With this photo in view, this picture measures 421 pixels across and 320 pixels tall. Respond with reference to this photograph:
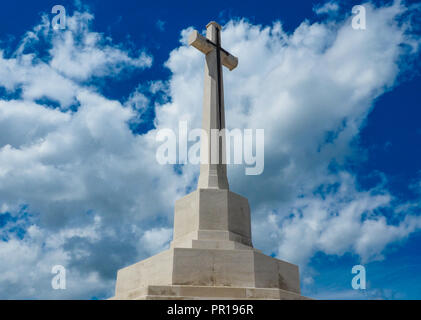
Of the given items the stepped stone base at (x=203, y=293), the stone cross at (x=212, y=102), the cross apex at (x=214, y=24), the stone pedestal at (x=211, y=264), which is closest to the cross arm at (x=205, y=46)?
the stone cross at (x=212, y=102)

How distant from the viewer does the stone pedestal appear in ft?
26.7

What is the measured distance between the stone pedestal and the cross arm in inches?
196

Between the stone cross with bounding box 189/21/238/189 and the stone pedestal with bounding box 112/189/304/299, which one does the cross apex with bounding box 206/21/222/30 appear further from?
the stone pedestal with bounding box 112/189/304/299

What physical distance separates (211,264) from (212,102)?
5.03 meters

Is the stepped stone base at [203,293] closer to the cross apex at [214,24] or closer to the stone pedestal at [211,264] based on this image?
the stone pedestal at [211,264]

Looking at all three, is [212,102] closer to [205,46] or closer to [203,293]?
[205,46]

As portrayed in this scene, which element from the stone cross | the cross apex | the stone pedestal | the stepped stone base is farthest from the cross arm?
the stepped stone base

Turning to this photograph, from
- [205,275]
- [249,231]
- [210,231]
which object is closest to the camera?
[205,275]

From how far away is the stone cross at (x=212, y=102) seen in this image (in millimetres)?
10984

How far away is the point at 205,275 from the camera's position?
8.75 m
